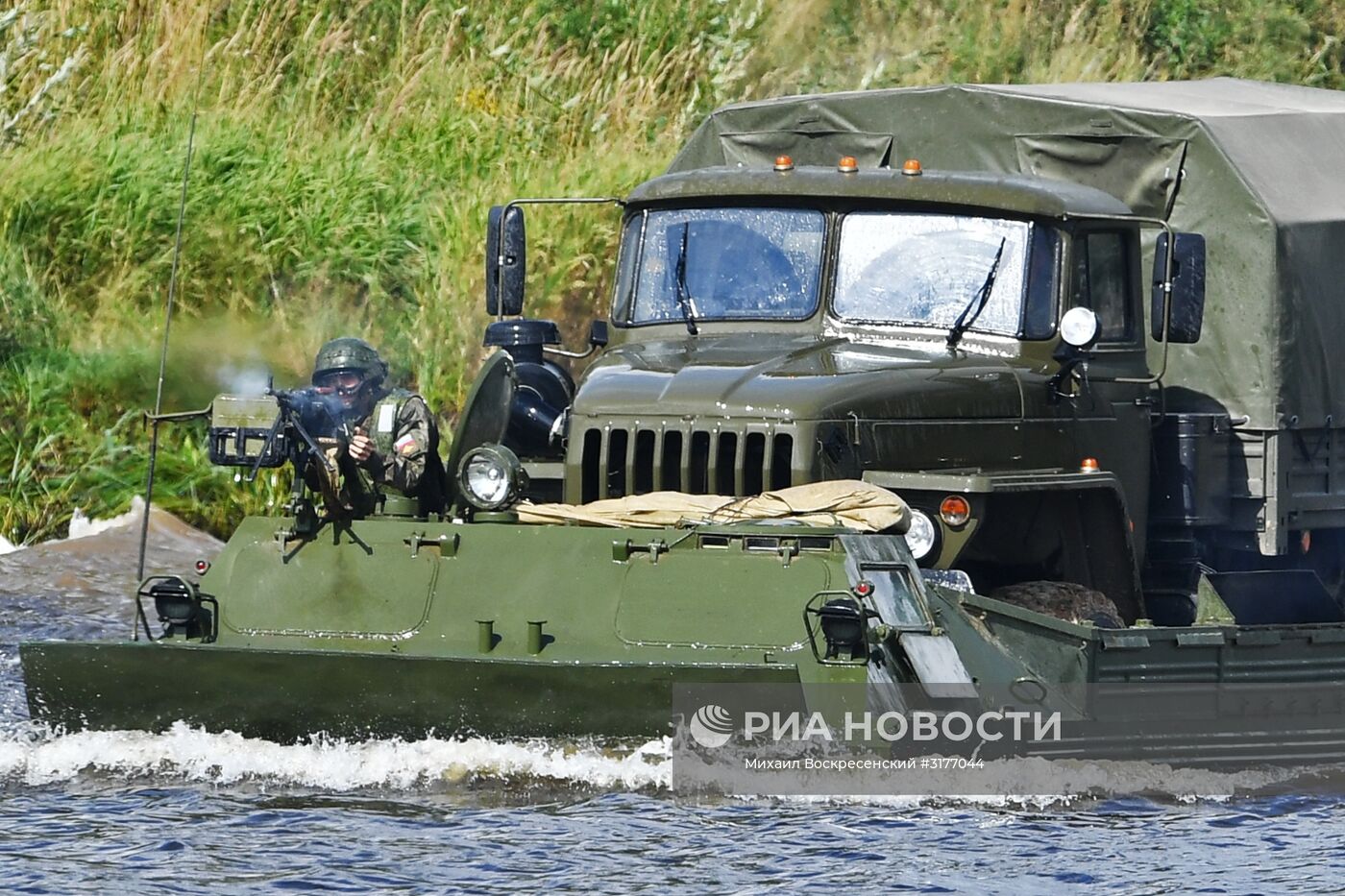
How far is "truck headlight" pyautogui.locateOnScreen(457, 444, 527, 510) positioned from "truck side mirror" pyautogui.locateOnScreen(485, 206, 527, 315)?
1907 mm

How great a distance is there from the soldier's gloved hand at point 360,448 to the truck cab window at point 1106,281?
3.09 metres

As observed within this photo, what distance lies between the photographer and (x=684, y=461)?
9805 millimetres

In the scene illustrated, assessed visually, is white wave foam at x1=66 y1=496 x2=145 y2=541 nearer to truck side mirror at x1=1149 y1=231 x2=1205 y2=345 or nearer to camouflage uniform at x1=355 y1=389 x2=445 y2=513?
camouflage uniform at x1=355 y1=389 x2=445 y2=513

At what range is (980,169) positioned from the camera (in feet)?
41.0

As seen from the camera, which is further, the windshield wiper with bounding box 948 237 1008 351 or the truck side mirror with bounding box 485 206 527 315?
the truck side mirror with bounding box 485 206 527 315

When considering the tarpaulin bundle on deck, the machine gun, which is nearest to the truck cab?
the tarpaulin bundle on deck

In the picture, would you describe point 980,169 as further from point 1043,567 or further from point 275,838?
point 275,838

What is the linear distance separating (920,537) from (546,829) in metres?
2.03

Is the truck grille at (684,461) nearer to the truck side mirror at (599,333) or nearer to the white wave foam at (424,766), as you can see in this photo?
the white wave foam at (424,766)

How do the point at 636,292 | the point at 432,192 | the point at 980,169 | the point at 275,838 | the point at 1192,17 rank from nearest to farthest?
1. the point at 275,838
2. the point at 636,292
3. the point at 980,169
4. the point at 432,192
5. the point at 1192,17

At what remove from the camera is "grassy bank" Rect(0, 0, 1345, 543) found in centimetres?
1677

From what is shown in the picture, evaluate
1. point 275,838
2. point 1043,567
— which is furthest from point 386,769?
point 1043,567

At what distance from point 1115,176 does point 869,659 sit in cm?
415

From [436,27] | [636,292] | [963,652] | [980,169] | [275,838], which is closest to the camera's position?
[275,838]
